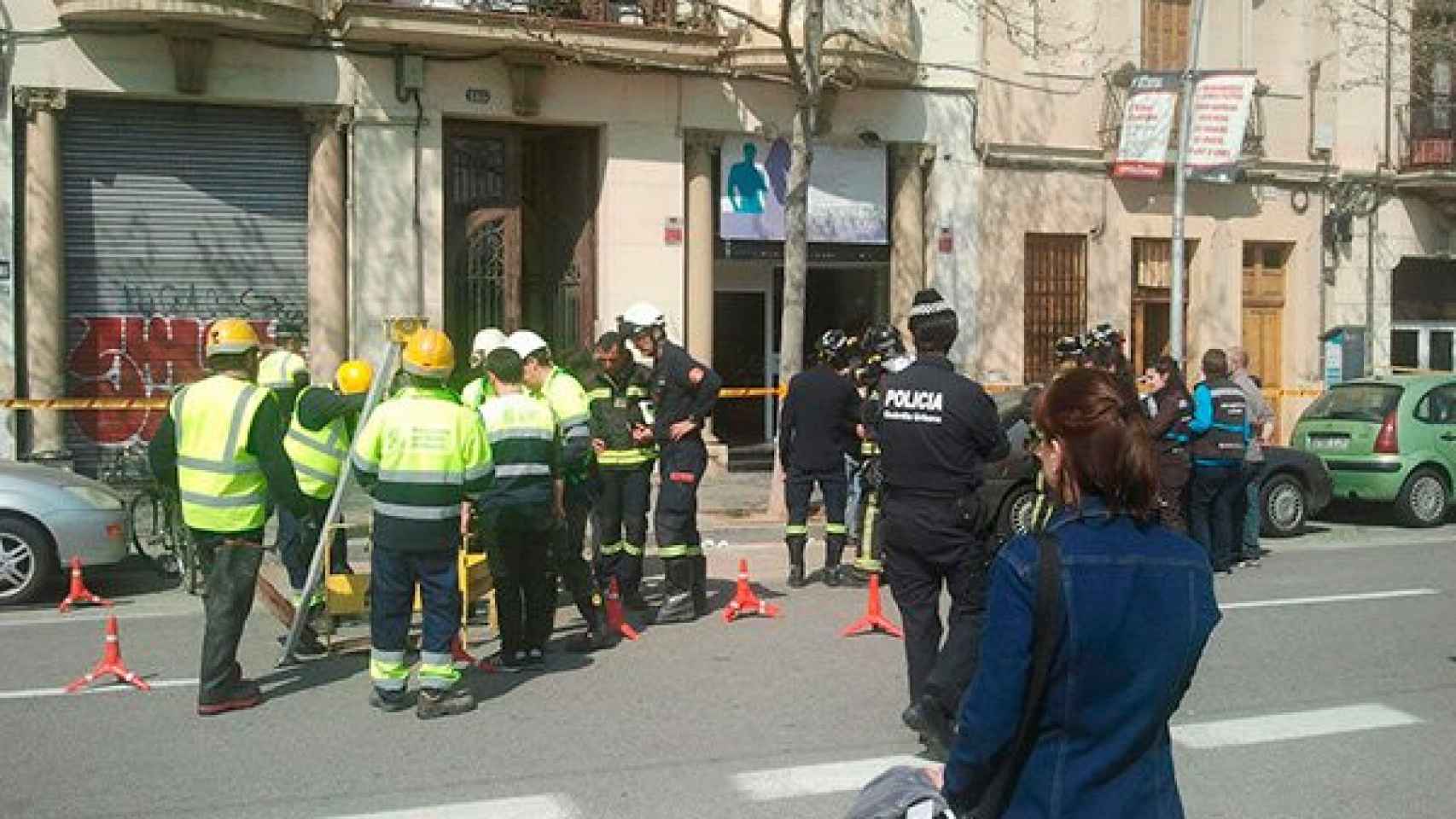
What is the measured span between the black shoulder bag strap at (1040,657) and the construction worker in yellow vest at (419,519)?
469 centimetres

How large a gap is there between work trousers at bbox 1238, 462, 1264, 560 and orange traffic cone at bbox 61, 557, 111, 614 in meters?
9.06

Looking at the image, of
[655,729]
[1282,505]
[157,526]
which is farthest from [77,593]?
[1282,505]

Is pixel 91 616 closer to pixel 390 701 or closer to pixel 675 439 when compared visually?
pixel 390 701

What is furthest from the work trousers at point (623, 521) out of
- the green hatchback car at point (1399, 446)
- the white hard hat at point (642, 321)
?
the green hatchback car at point (1399, 446)

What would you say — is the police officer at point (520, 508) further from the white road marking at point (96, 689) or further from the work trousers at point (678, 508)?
the white road marking at point (96, 689)

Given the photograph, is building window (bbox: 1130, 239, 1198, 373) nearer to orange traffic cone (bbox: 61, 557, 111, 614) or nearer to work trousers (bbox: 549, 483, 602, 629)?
work trousers (bbox: 549, 483, 602, 629)

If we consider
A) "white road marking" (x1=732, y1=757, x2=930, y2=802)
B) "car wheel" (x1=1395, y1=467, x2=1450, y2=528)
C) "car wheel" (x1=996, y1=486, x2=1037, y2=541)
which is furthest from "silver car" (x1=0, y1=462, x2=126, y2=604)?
"car wheel" (x1=1395, y1=467, x2=1450, y2=528)

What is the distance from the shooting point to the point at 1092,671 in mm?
2977

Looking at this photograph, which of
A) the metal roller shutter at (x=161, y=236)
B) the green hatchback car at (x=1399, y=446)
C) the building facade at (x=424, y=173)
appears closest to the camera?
the green hatchback car at (x=1399, y=446)

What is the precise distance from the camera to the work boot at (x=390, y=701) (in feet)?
24.3

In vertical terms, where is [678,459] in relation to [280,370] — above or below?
below

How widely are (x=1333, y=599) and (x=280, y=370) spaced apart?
761 centimetres

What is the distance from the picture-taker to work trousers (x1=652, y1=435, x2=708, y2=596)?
31.6 feet

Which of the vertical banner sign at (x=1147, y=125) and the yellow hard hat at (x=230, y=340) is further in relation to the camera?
the vertical banner sign at (x=1147, y=125)
